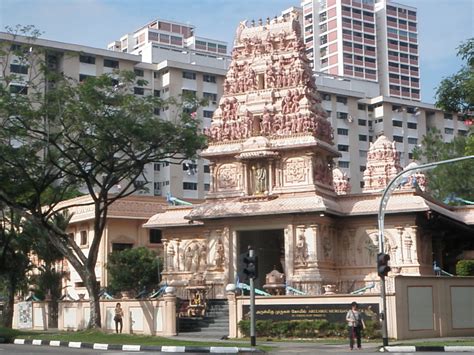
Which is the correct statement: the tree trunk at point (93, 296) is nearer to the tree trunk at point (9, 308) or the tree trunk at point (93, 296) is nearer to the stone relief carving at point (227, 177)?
the tree trunk at point (9, 308)

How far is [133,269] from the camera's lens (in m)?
47.0

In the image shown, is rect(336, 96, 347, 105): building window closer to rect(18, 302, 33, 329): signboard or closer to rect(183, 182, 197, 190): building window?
rect(183, 182, 197, 190): building window

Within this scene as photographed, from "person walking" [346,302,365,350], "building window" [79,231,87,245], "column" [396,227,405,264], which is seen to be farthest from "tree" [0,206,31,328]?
"person walking" [346,302,365,350]

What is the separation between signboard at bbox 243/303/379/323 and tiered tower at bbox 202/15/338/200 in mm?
8829

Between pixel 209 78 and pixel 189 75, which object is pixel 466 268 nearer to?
pixel 189 75

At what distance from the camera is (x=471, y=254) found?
46719 mm

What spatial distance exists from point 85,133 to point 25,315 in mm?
13856

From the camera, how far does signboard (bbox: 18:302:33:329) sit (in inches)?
1578

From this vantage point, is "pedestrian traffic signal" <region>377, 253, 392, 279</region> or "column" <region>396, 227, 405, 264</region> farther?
"column" <region>396, 227, 405, 264</region>

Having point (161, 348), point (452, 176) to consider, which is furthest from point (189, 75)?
point (161, 348)

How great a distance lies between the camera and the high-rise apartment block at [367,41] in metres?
112

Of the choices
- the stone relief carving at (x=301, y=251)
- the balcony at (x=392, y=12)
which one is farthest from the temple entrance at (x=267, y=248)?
the balcony at (x=392, y=12)

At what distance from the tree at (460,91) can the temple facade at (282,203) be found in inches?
333

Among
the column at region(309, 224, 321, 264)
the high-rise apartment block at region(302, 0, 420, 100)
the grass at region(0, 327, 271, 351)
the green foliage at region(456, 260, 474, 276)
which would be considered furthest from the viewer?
the high-rise apartment block at region(302, 0, 420, 100)
